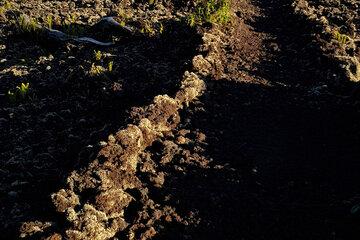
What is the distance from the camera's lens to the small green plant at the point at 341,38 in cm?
948

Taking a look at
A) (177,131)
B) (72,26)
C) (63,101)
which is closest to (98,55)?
(63,101)

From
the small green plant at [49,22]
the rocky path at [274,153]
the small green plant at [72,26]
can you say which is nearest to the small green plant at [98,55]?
the small green plant at [72,26]

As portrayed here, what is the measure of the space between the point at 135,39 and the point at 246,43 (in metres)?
2.74

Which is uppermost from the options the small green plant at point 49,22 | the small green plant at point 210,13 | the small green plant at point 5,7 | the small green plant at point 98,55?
the small green plant at point 210,13

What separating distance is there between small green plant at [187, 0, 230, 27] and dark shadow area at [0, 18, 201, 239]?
25.0 inches

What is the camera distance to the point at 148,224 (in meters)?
4.32

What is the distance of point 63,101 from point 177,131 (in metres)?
2.18

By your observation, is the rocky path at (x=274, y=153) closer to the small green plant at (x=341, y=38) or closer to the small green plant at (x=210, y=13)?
the small green plant at (x=341, y=38)

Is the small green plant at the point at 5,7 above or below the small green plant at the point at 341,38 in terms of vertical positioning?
below

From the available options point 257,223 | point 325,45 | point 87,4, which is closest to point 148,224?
point 257,223

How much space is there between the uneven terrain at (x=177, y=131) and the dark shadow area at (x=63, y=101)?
0.08 feet

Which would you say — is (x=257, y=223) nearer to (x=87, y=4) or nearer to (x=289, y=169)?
(x=289, y=169)

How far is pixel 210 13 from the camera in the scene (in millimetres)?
10867

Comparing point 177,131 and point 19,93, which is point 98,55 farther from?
point 177,131
